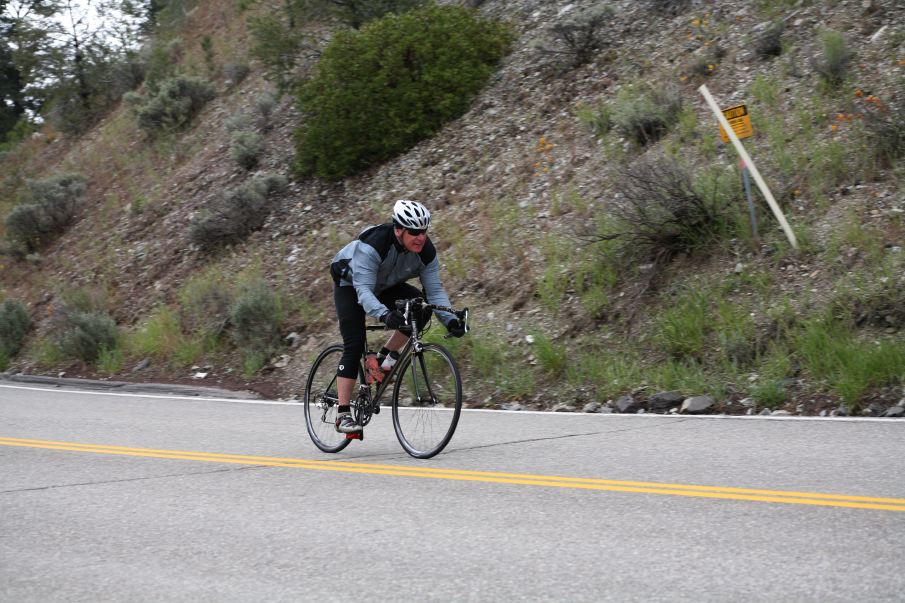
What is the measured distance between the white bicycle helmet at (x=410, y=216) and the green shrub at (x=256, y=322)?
8491 millimetres

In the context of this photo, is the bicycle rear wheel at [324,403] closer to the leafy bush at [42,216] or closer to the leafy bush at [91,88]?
the leafy bush at [42,216]

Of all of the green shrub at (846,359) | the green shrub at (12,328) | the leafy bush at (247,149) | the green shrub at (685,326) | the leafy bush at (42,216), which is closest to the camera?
the green shrub at (846,359)

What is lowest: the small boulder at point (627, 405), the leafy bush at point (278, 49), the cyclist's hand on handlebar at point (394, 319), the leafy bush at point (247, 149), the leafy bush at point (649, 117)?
the small boulder at point (627, 405)

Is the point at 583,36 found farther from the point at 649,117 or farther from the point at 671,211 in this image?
the point at 671,211

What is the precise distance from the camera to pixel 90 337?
18.1 metres

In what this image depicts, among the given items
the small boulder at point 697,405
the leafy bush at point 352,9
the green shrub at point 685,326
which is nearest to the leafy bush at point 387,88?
the leafy bush at point 352,9

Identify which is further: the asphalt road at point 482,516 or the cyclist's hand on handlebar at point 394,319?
the cyclist's hand on handlebar at point 394,319

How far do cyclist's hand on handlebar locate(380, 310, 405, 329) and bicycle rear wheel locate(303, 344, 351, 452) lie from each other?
1.27m

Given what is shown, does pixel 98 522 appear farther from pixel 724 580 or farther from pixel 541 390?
pixel 541 390

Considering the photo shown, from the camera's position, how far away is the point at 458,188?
693 inches

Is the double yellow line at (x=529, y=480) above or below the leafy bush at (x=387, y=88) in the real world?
below

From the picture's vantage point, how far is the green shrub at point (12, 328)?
20156mm

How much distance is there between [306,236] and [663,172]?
8.38m

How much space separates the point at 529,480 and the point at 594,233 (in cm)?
713
